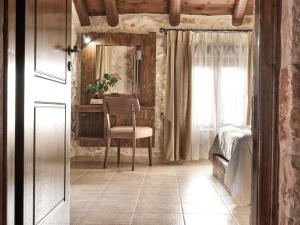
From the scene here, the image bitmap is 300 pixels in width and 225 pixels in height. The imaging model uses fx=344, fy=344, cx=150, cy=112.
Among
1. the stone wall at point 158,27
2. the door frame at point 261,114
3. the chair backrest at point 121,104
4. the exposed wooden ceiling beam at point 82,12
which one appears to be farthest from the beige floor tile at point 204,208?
the exposed wooden ceiling beam at point 82,12

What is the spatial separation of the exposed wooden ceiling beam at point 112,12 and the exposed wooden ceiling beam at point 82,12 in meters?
0.33

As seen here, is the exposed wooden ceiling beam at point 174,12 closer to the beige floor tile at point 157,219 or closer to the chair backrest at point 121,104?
the chair backrest at point 121,104

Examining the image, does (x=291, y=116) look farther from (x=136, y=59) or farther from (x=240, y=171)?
(x=136, y=59)

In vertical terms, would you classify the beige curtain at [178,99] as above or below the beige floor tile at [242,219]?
above

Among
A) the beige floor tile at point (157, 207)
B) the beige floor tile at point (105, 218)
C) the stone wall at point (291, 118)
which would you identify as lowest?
the beige floor tile at point (157, 207)

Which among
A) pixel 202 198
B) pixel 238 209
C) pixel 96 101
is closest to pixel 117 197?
pixel 202 198

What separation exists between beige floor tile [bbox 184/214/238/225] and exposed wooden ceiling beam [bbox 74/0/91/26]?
357 cm

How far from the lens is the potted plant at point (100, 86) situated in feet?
17.1

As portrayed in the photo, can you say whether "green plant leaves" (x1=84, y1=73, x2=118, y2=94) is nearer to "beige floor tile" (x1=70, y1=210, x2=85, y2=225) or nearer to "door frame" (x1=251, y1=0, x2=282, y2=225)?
"beige floor tile" (x1=70, y1=210, x2=85, y2=225)

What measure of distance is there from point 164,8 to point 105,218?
12.2 feet

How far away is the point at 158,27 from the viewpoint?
5.36 metres

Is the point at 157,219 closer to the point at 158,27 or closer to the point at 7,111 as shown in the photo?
the point at 7,111

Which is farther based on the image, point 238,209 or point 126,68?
point 126,68

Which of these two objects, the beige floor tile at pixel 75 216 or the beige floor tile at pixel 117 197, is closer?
the beige floor tile at pixel 75 216
